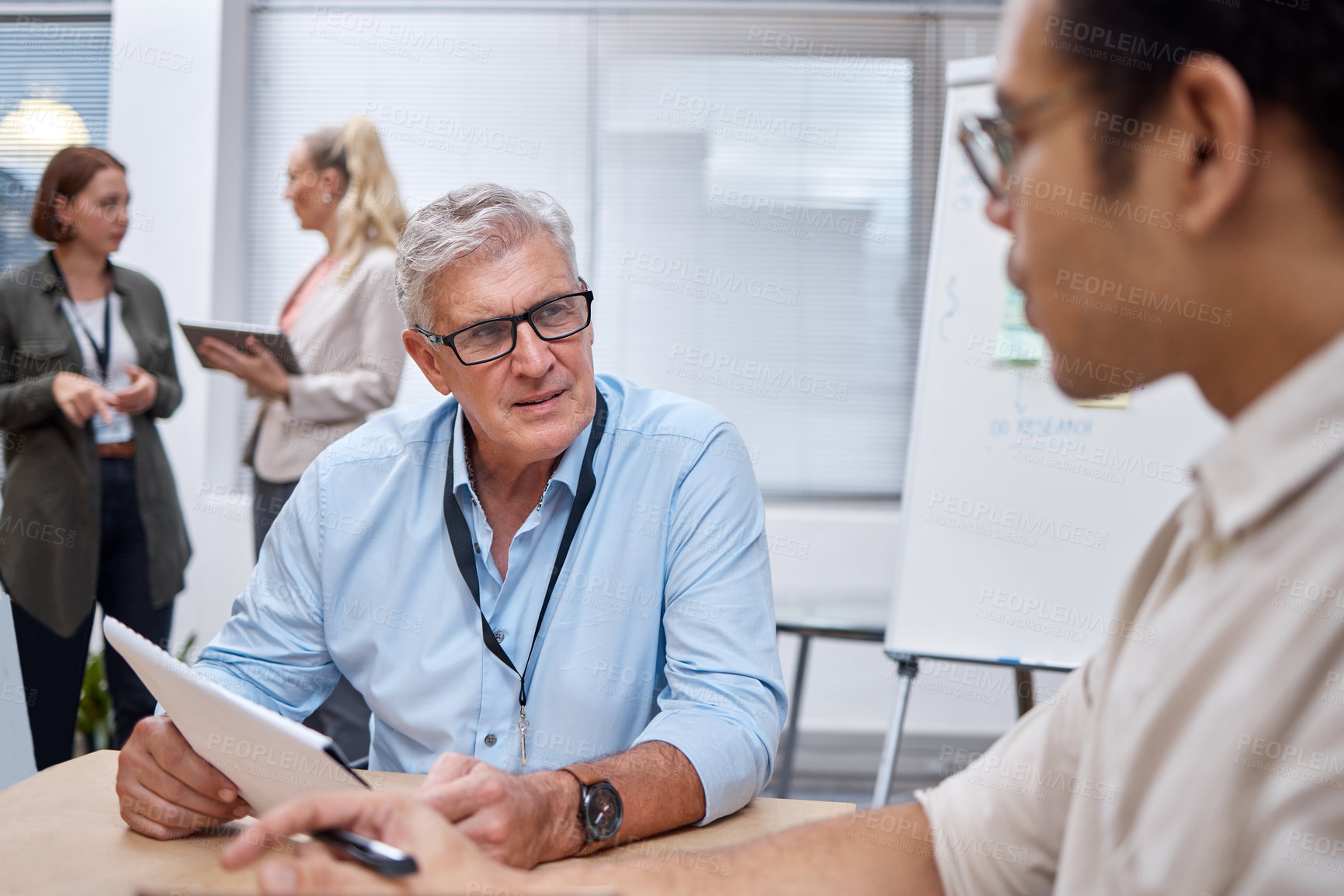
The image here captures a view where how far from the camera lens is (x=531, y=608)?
4.47 ft

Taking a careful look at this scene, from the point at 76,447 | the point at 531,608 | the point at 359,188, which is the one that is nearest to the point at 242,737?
the point at 531,608

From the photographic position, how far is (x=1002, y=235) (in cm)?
231

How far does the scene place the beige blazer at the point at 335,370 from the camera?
2.64 meters

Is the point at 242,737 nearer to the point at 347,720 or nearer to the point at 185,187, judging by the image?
the point at 347,720

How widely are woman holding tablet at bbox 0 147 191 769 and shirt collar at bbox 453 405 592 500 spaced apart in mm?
1517

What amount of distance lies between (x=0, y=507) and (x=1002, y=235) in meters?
2.63

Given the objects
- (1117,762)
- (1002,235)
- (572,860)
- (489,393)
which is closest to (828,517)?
(1002,235)

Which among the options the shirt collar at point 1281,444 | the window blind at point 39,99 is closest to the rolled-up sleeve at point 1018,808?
the shirt collar at point 1281,444

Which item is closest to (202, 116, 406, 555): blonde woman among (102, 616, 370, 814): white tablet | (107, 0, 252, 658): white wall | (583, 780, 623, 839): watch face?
(107, 0, 252, 658): white wall

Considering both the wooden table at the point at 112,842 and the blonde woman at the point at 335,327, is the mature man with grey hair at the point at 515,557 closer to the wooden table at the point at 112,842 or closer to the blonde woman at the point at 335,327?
the wooden table at the point at 112,842

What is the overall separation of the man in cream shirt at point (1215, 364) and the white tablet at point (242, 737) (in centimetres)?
18

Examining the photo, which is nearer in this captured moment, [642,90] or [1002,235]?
[1002,235]

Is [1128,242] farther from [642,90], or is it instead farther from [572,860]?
[642,90]

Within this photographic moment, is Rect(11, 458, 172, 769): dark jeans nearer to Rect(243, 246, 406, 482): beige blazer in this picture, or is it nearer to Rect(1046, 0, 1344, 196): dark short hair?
Rect(243, 246, 406, 482): beige blazer
